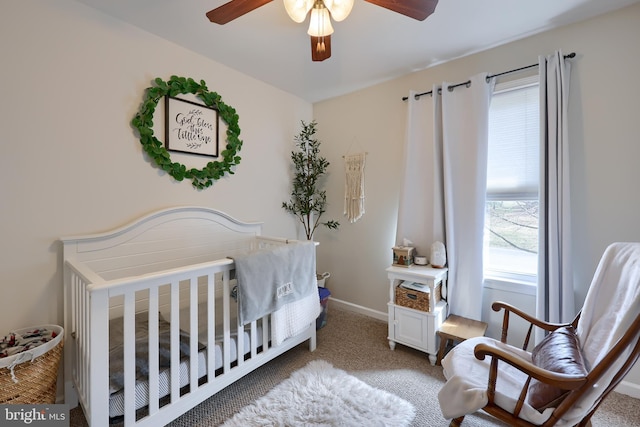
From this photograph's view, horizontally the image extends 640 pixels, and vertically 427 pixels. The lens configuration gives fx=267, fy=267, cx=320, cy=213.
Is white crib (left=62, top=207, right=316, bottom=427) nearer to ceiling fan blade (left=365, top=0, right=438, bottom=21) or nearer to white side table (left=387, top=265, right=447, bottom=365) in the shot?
white side table (left=387, top=265, right=447, bottom=365)

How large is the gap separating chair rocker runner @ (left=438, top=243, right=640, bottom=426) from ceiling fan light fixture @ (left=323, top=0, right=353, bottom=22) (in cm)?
161

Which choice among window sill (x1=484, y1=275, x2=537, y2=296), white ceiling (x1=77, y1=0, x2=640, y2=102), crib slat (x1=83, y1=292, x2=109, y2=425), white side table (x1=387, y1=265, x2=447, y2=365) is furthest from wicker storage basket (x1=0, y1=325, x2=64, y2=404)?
window sill (x1=484, y1=275, x2=537, y2=296)

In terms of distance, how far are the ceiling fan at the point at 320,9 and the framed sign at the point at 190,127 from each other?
2.91 ft

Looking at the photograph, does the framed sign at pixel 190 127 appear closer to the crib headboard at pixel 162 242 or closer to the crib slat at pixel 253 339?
the crib headboard at pixel 162 242

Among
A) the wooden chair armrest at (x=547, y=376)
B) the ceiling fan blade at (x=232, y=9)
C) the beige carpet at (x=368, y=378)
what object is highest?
the ceiling fan blade at (x=232, y=9)

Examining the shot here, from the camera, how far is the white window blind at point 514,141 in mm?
1953

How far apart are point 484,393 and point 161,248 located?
208cm

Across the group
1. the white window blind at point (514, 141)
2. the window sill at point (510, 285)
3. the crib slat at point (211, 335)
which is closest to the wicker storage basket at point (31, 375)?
the crib slat at point (211, 335)

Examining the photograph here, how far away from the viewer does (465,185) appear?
212cm

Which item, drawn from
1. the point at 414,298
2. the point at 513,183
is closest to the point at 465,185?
the point at 513,183

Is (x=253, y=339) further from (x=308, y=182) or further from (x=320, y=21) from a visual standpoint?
(x=320, y=21)

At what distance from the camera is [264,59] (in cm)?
225

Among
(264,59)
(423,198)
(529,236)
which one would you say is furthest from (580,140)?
(264,59)

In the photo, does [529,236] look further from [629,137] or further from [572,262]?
[629,137]
